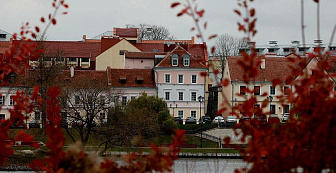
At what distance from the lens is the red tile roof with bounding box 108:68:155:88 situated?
2534 inches

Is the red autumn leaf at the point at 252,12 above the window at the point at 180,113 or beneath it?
above

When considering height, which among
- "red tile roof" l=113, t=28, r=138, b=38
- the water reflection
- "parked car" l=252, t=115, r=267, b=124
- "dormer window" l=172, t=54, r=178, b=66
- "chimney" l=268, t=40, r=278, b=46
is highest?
"red tile roof" l=113, t=28, r=138, b=38

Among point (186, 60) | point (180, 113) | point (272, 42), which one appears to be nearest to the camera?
point (180, 113)

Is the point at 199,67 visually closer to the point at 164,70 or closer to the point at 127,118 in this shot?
the point at 164,70

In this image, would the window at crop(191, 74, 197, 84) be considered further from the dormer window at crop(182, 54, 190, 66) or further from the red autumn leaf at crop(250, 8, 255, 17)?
the red autumn leaf at crop(250, 8, 255, 17)

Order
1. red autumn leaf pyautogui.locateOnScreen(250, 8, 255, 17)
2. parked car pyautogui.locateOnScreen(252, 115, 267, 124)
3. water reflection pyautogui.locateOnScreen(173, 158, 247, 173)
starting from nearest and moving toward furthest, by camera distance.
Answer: red autumn leaf pyautogui.locateOnScreen(250, 8, 255, 17) < parked car pyautogui.locateOnScreen(252, 115, 267, 124) < water reflection pyautogui.locateOnScreen(173, 158, 247, 173)

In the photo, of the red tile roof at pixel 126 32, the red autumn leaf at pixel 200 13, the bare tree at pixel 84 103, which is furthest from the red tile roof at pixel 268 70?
the red autumn leaf at pixel 200 13

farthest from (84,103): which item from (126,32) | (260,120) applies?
(126,32)

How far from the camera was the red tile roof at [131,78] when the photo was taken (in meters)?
64.4

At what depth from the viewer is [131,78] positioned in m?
64.8

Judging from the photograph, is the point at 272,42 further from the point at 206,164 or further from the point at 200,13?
the point at 200,13

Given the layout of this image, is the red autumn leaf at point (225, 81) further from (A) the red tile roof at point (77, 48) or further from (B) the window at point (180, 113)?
(A) the red tile roof at point (77, 48)

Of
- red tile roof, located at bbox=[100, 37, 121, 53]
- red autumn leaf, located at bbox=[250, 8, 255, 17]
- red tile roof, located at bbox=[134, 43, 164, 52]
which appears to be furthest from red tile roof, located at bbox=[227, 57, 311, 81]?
red autumn leaf, located at bbox=[250, 8, 255, 17]

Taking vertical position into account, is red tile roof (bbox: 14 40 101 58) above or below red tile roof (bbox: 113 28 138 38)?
below
